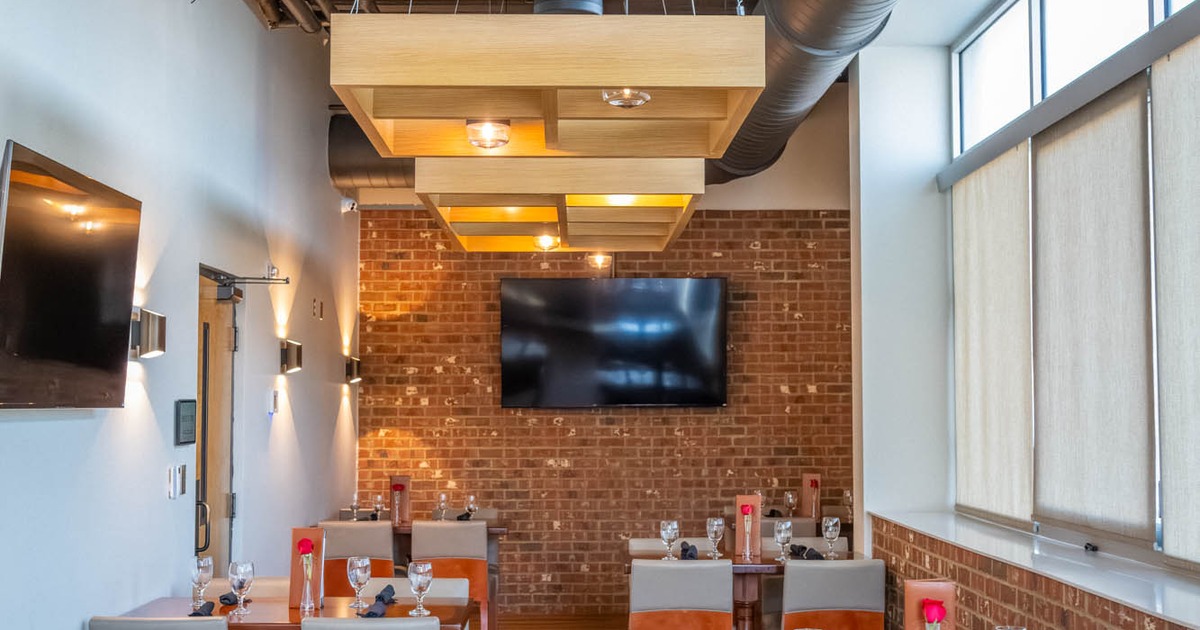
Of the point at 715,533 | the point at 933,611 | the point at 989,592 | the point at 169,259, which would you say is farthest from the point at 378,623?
the point at 715,533

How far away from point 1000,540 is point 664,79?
2.56m

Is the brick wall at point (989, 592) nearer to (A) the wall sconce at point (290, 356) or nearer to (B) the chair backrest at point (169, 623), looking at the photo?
(B) the chair backrest at point (169, 623)

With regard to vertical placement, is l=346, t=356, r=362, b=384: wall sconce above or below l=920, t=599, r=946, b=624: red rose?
above

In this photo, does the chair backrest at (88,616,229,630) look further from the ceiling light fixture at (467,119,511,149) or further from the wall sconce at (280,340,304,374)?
the wall sconce at (280,340,304,374)

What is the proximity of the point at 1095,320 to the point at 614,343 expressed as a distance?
201 inches

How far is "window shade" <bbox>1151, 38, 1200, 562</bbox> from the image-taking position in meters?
3.60

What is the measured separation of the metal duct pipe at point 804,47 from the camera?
4.29 meters

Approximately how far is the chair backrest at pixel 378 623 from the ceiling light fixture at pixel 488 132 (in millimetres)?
1806

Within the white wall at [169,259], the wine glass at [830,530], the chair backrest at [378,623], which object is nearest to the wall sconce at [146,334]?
the white wall at [169,259]

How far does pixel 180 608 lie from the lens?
4.42 metres

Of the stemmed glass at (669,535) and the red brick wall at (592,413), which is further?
the red brick wall at (592,413)

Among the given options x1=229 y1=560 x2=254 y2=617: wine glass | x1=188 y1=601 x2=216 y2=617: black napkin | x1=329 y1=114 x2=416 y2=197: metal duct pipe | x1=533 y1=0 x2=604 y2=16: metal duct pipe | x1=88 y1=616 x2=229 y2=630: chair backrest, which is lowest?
x1=188 y1=601 x2=216 y2=617: black napkin

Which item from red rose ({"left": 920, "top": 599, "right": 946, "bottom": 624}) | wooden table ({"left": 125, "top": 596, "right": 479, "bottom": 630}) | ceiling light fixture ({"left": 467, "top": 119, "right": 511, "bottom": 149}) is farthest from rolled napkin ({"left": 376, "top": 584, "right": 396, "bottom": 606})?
red rose ({"left": 920, "top": 599, "right": 946, "bottom": 624})

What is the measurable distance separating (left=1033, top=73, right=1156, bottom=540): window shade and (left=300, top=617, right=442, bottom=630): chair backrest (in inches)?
98.1
